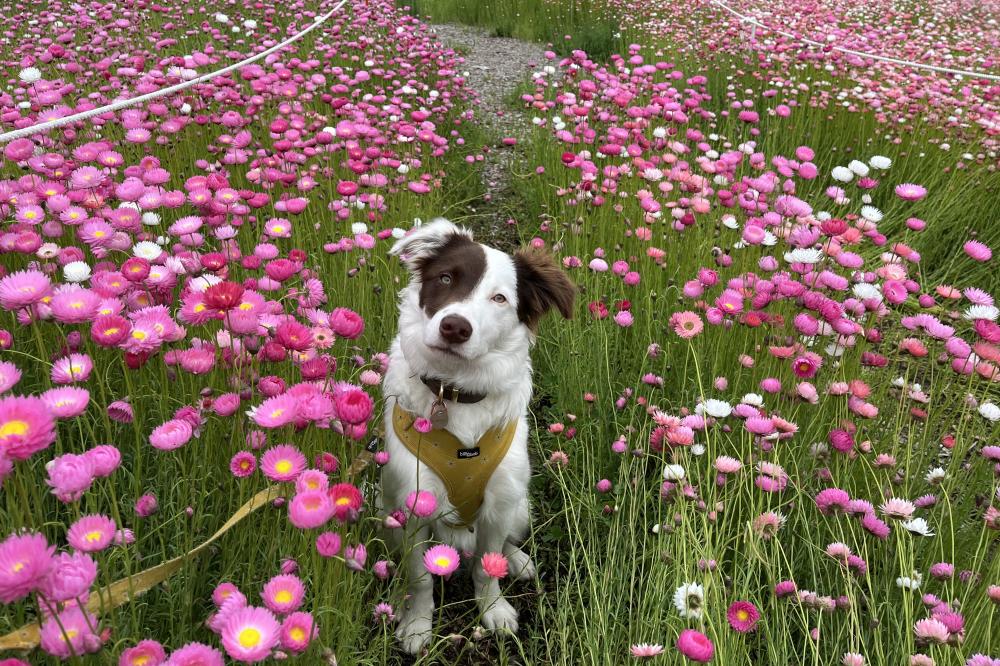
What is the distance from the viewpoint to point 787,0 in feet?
31.5

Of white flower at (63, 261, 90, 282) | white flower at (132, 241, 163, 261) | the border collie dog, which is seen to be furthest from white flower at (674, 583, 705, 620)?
white flower at (132, 241, 163, 261)

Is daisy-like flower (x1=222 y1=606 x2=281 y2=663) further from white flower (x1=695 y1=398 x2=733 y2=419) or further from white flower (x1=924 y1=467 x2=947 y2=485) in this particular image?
white flower (x1=924 y1=467 x2=947 y2=485)

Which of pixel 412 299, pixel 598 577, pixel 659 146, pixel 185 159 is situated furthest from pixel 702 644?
pixel 185 159

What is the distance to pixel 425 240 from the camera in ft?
7.51

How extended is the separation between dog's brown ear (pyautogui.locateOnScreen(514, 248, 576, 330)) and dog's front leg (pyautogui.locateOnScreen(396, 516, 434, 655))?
84 cm

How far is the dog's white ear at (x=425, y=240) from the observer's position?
2275mm

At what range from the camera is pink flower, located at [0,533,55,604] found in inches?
29.6

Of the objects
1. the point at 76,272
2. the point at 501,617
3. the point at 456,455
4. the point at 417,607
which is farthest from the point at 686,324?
the point at 76,272

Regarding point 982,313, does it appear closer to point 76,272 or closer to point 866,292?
point 866,292

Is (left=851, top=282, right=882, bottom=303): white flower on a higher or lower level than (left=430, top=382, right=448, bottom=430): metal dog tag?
higher

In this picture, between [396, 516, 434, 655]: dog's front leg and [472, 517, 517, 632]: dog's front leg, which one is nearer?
[396, 516, 434, 655]: dog's front leg

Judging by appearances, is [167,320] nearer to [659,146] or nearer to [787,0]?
[659,146]

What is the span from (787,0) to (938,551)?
10253mm

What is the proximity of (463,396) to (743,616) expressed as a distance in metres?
1.11
